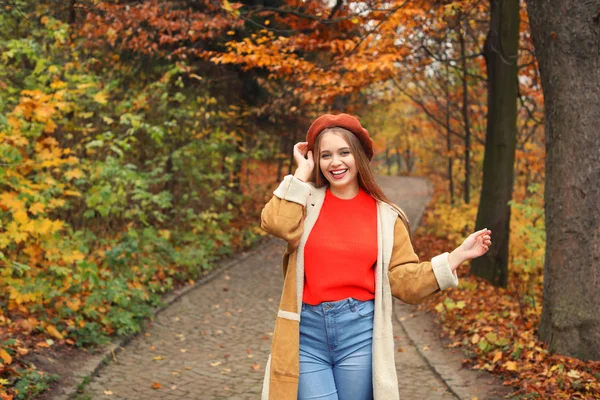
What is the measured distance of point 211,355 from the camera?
7.27 metres

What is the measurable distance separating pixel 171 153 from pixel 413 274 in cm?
1028

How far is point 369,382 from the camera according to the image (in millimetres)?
2918

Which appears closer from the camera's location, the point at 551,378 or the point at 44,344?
the point at 551,378

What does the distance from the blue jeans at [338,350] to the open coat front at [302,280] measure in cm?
4

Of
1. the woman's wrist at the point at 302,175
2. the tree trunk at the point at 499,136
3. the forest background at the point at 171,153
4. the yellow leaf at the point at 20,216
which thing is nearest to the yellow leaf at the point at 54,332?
the forest background at the point at 171,153

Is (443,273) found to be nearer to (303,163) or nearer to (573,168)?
(303,163)

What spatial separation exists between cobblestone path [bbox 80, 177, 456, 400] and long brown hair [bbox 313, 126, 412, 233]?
3.31 meters

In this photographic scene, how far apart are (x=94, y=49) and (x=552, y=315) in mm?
9106

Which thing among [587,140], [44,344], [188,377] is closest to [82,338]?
[44,344]

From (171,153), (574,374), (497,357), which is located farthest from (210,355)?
(171,153)

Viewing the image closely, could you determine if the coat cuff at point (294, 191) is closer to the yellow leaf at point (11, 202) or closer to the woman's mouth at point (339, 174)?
the woman's mouth at point (339, 174)

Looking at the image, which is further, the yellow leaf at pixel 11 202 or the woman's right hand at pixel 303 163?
the yellow leaf at pixel 11 202

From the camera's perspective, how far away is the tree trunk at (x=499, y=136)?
10.3 m

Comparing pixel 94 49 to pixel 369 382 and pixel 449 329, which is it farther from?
pixel 369 382
